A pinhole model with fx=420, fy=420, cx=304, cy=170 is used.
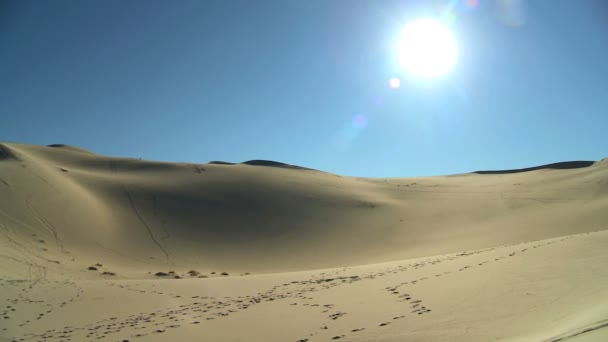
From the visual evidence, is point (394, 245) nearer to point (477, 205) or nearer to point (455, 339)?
point (477, 205)

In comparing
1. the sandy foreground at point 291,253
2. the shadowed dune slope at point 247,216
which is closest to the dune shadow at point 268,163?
the sandy foreground at point 291,253

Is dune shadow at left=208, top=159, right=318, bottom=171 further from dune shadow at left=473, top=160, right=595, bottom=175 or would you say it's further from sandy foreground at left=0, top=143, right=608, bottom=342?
dune shadow at left=473, top=160, right=595, bottom=175

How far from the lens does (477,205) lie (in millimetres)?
28375

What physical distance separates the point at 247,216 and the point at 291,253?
639 centimetres

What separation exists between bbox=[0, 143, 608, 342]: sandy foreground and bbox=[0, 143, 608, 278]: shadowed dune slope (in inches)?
5.2

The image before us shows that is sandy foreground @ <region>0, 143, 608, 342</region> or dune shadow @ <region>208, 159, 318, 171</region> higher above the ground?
dune shadow @ <region>208, 159, 318, 171</region>

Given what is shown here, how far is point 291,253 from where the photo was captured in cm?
2228

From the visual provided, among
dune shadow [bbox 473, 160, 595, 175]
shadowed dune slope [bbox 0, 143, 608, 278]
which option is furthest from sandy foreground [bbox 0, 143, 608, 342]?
dune shadow [bbox 473, 160, 595, 175]

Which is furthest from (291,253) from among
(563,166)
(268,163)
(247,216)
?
(563,166)

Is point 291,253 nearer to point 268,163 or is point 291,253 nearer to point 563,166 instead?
point 268,163

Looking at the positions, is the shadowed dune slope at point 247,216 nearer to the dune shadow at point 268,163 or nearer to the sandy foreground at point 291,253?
the sandy foreground at point 291,253

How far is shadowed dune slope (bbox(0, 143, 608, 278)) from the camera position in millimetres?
19328

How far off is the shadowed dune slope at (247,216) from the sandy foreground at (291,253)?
5.2 inches

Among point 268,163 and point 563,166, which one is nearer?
point 563,166
